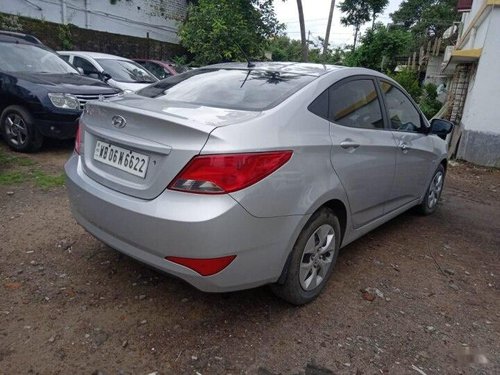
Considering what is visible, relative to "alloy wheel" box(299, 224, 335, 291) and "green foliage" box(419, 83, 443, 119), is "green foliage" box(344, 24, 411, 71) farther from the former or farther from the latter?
"alloy wheel" box(299, 224, 335, 291)

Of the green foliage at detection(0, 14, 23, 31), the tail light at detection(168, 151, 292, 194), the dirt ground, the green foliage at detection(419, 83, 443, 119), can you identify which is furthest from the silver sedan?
the green foliage at detection(0, 14, 23, 31)

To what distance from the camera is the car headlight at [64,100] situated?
5.94 metres

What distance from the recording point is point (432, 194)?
16.3 feet

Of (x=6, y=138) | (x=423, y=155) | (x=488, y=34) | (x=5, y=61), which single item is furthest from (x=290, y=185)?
(x=488, y=34)

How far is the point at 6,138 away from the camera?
6289 millimetres

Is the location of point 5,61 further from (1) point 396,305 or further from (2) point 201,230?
(1) point 396,305

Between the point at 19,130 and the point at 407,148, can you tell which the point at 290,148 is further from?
the point at 19,130

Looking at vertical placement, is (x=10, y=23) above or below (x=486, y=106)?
above

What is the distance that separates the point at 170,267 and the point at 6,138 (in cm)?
531

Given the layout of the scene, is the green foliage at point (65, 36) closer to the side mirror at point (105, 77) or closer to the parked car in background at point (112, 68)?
the parked car in background at point (112, 68)

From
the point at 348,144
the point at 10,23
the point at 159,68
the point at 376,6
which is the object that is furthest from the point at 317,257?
the point at 376,6

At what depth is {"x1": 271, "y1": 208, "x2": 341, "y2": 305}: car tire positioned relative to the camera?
261 centimetres

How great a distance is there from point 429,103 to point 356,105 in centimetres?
1236

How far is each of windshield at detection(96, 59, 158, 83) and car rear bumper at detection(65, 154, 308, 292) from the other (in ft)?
24.7
